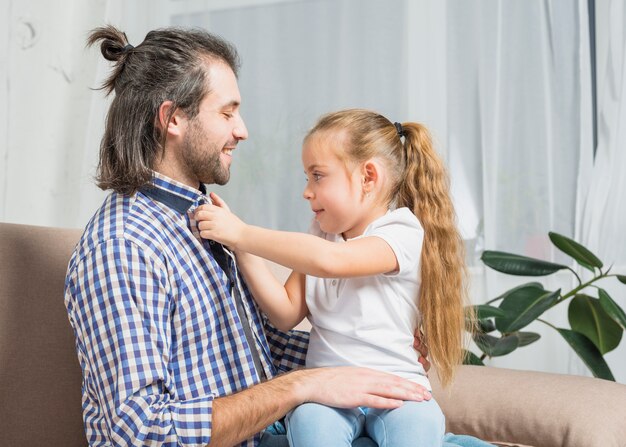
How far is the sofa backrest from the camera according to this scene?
1601 mm

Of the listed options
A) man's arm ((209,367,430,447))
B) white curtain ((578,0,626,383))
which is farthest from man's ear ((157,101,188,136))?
white curtain ((578,0,626,383))

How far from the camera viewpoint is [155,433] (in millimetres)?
1278

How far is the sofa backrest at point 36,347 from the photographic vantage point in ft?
5.25

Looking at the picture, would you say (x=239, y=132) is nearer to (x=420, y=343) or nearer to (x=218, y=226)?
(x=218, y=226)

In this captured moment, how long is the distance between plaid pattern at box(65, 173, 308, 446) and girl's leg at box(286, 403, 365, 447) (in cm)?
14

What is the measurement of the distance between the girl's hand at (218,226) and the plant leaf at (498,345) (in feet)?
4.51

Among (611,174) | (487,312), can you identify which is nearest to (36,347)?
(487,312)

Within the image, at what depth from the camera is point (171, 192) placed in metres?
1.57

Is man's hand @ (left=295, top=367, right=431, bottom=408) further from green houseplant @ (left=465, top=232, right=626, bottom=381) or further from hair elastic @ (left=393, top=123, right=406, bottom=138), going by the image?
A: green houseplant @ (left=465, top=232, right=626, bottom=381)

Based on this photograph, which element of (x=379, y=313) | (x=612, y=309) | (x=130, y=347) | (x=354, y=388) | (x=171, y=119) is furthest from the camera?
(x=612, y=309)

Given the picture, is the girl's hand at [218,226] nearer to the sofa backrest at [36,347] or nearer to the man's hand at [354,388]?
the man's hand at [354,388]

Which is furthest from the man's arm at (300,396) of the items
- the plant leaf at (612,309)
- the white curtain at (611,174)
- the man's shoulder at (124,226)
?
the white curtain at (611,174)

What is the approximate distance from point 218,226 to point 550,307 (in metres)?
1.51

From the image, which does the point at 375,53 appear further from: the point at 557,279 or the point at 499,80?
the point at 557,279
